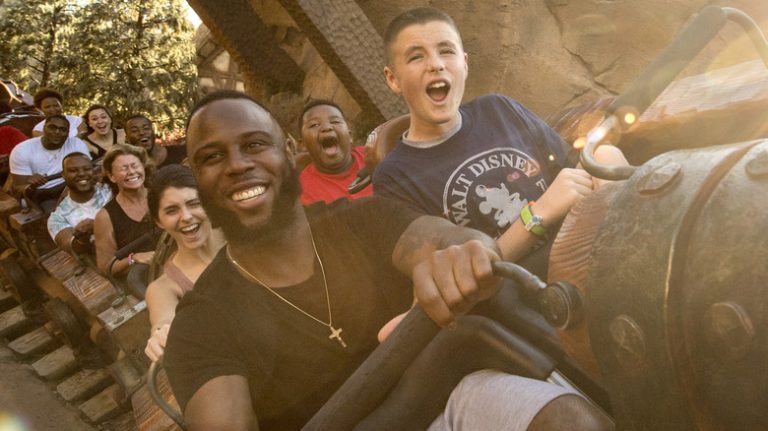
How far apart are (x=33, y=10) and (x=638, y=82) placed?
16.7m

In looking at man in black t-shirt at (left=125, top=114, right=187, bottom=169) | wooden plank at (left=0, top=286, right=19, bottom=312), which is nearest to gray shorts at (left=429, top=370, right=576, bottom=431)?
man in black t-shirt at (left=125, top=114, right=187, bottom=169)

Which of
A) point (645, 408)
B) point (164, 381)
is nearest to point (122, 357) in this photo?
point (164, 381)

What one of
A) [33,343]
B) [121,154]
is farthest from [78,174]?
[33,343]

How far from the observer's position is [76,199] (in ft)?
14.6

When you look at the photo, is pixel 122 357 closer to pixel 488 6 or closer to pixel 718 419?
pixel 488 6

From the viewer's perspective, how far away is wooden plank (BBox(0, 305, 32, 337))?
18.4 feet

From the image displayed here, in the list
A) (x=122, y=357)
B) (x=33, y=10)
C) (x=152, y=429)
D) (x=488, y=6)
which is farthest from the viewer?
(x=33, y=10)

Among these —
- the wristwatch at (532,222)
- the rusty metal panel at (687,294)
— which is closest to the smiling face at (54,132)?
the wristwatch at (532,222)

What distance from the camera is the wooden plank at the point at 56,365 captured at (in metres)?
4.85

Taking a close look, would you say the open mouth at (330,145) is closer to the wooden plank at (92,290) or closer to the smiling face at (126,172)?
the smiling face at (126,172)

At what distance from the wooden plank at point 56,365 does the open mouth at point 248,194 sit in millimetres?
4301

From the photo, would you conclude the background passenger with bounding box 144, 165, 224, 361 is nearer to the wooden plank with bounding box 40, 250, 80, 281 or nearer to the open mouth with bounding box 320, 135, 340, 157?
the open mouth with bounding box 320, 135, 340, 157

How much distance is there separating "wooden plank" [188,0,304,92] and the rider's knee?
416 centimetres

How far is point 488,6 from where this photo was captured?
12.4ft
